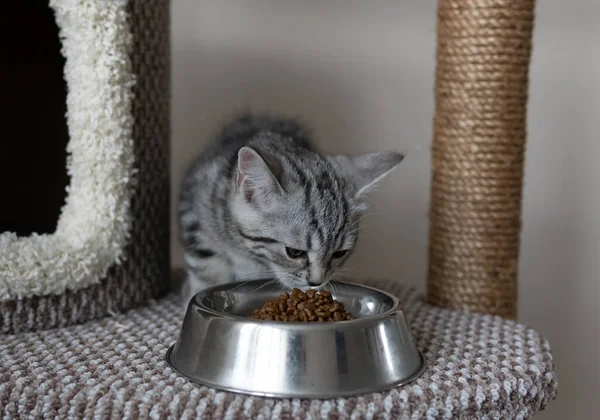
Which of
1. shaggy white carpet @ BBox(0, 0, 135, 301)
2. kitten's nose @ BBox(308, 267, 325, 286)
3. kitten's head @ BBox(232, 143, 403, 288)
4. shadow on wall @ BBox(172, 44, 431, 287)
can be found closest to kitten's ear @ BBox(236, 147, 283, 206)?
kitten's head @ BBox(232, 143, 403, 288)

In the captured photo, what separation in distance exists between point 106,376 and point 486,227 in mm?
838

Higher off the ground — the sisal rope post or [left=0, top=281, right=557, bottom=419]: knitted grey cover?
the sisal rope post

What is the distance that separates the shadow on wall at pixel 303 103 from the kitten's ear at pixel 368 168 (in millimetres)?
626

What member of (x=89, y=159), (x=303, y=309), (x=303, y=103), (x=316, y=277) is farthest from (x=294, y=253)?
(x=303, y=103)

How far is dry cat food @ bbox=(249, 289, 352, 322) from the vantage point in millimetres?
1050

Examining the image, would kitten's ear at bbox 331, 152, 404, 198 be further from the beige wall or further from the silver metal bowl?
the beige wall

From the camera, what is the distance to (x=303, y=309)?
41.6 inches

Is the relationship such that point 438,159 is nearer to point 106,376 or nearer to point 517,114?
point 517,114

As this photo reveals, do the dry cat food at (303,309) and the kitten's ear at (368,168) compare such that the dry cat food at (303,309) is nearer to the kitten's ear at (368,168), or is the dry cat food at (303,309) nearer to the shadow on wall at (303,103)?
the kitten's ear at (368,168)

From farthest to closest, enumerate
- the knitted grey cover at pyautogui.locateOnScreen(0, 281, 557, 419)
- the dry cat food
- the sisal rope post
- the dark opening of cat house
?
the dark opening of cat house
the sisal rope post
the dry cat food
the knitted grey cover at pyautogui.locateOnScreen(0, 281, 557, 419)

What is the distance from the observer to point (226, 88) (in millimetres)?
1981

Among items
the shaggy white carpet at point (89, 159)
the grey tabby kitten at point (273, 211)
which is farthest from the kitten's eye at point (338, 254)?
the shaggy white carpet at point (89, 159)

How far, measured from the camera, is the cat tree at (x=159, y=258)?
947mm

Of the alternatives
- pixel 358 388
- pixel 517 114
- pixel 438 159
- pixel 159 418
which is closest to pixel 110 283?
pixel 159 418
